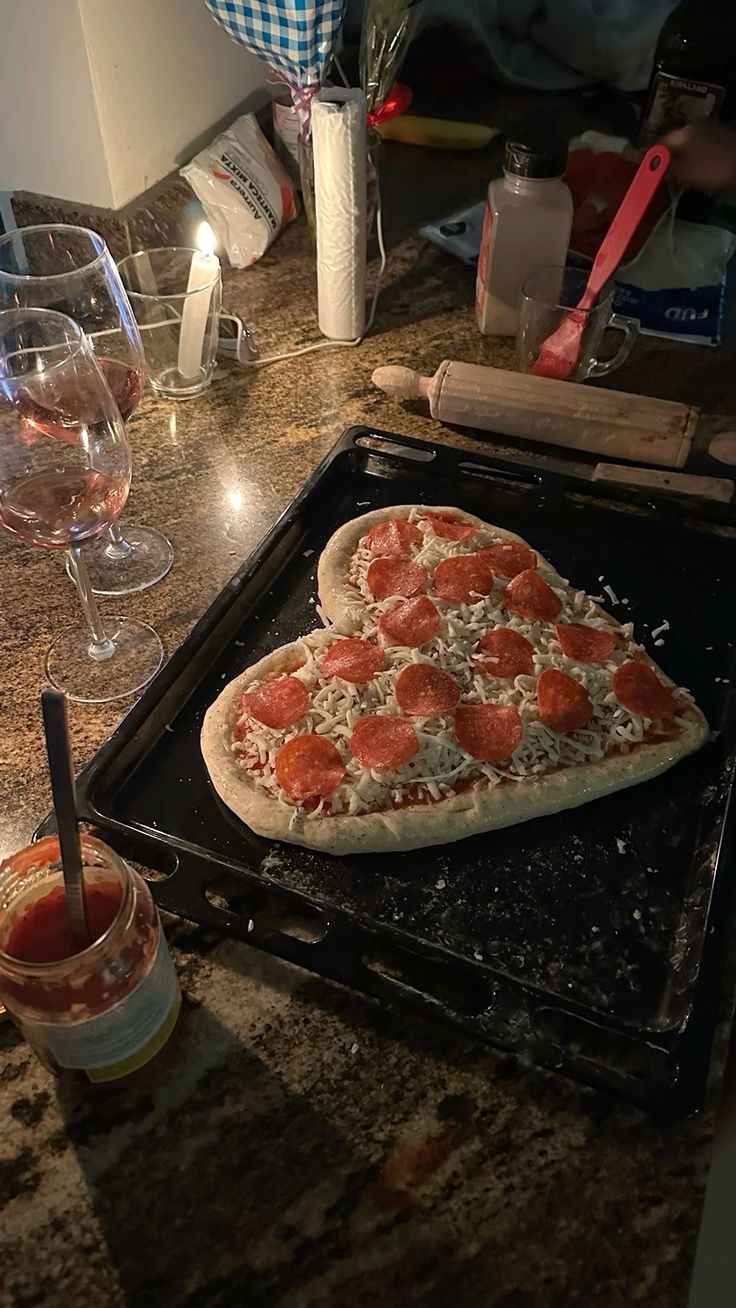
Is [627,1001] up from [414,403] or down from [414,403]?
down

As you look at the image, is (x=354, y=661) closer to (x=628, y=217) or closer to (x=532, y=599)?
(x=532, y=599)

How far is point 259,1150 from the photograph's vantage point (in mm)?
709

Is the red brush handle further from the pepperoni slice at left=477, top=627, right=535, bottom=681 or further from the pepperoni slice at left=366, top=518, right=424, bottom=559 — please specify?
the pepperoni slice at left=477, top=627, right=535, bottom=681

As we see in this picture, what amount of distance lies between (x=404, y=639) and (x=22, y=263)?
0.70m

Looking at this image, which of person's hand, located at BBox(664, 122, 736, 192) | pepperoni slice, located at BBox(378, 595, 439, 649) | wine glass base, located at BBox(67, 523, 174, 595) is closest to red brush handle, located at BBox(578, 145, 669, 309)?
person's hand, located at BBox(664, 122, 736, 192)

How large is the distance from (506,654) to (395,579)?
0.56ft

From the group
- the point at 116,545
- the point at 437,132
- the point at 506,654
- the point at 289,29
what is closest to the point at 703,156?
the point at 437,132

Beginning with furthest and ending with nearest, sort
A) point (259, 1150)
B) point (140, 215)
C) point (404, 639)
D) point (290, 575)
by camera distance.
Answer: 1. point (140, 215)
2. point (290, 575)
3. point (404, 639)
4. point (259, 1150)

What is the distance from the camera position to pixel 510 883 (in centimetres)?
88

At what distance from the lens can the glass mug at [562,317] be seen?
1.40 metres

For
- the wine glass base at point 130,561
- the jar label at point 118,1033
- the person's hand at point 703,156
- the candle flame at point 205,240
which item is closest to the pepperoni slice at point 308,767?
the jar label at point 118,1033

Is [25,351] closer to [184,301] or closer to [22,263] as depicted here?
[22,263]

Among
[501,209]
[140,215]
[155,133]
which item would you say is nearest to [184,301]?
[140,215]

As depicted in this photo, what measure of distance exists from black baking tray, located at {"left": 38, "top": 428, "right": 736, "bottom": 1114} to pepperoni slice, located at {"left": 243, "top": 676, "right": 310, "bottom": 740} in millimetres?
68
